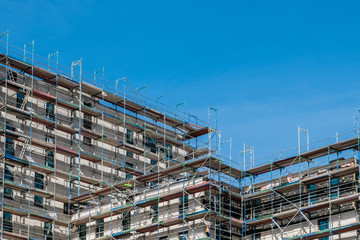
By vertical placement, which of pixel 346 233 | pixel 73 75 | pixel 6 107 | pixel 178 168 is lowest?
pixel 346 233

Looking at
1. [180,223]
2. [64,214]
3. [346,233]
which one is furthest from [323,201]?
[64,214]

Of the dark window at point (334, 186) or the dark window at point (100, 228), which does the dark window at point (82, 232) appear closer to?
the dark window at point (100, 228)

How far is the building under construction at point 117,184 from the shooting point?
210ft

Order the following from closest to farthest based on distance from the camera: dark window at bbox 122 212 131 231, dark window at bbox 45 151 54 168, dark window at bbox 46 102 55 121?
1. dark window at bbox 122 212 131 231
2. dark window at bbox 45 151 54 168
3. dark window at bbox 46 102 55 121

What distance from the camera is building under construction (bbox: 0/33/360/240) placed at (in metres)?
64.1

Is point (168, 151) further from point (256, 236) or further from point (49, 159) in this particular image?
point (256, 236)

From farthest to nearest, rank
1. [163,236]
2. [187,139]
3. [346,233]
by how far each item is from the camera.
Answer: [187,139] → [163,236] → [346,233]

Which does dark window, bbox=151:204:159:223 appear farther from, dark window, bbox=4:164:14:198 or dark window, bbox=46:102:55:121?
dark window, bbox=46:102:55:121

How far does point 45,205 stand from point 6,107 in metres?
8.18

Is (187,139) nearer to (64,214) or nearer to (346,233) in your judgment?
(64,214)

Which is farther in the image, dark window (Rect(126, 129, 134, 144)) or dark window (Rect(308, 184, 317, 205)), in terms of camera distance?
dark window (Rect(126, 129, 134, 144))

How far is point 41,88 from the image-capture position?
7300 centimetres

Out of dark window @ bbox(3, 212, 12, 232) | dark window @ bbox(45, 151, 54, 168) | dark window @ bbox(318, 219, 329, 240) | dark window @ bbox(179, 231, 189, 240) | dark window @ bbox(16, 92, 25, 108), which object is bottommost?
dark window @ bbox(179, 231, 189, 240)

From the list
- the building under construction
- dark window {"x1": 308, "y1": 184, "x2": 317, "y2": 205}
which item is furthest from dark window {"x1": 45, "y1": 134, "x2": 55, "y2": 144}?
dark window {"x1": 308, "y1": 184, "x2": 317, "y2": 205}
